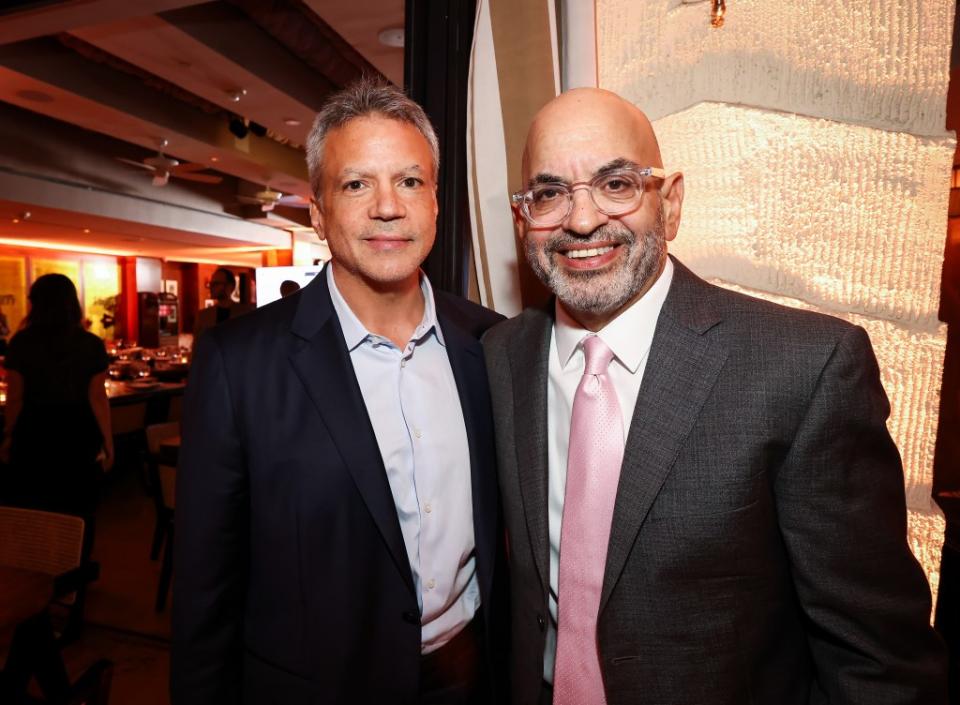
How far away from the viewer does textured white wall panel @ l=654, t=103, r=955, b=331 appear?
1255 millimetres

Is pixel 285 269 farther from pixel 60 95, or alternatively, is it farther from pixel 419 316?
pixel 419 316

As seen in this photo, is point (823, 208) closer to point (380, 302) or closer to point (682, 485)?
point (682, 485)

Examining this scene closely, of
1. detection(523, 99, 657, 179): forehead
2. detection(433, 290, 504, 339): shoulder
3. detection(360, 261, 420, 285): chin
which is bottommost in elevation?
detection(433, 290, 504, 339): shoulder

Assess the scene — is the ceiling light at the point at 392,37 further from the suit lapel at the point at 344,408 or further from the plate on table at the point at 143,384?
the plate on table at the point at 143,384

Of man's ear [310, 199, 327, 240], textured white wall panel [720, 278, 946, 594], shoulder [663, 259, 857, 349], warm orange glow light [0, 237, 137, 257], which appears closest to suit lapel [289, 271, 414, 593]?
man's ear [310, 199, 327, 240]

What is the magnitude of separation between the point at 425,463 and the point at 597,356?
486mm

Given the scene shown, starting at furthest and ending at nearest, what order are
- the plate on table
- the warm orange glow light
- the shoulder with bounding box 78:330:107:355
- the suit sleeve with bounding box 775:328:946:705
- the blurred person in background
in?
the warm orange glow light → the plate on table → the blurred person in background → the shoulder with bounding box 78:330:107:355 → the suit sleeve with bounding box 775:328:946:705

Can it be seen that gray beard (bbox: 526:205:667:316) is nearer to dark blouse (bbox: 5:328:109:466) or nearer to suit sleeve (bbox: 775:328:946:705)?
suit sleeve (bbox: 775:328:946:705)

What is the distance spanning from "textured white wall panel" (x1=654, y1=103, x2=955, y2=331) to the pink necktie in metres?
0.52

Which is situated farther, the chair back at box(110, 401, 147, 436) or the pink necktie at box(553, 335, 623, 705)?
the chair back at box(110, 401, 147, 436)

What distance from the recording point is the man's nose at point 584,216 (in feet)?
3.79

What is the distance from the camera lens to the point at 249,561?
1349 millimetres

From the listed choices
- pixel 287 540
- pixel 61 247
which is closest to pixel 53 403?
pixel 287 540

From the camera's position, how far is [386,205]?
4.42ft
